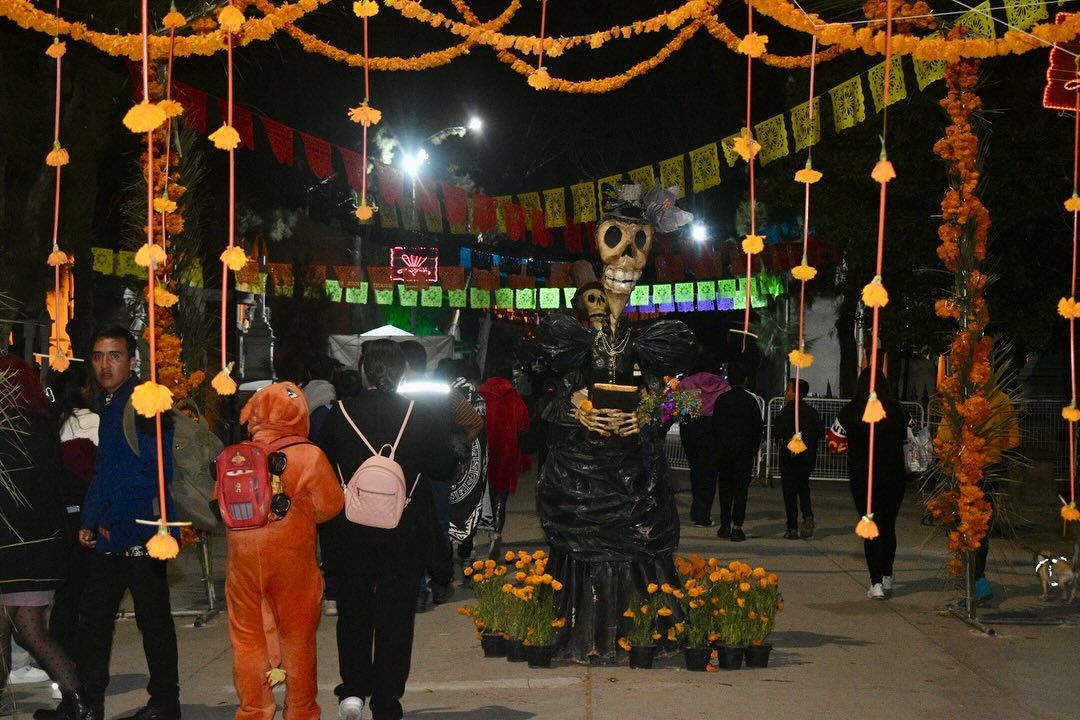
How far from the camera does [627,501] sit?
8.01m

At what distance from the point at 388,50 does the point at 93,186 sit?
814 centimetres

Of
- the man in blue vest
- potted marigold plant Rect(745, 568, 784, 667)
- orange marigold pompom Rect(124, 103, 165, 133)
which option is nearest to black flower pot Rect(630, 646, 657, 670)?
potted marigold plant Rect(745, 568, 784, 667)

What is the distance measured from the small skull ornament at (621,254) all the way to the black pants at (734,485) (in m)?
6.43

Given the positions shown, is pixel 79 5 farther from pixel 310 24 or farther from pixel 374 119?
pixel 374 119

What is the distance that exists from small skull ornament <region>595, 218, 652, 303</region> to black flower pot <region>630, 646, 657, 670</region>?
2131 millimetres

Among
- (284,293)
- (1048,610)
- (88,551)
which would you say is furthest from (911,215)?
(284,293)

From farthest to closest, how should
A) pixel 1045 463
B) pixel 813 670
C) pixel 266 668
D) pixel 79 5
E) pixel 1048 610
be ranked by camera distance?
pixel 1045 463
pixel 79 5
pixel 1048 610
pixel 813 670
pixel 266 668

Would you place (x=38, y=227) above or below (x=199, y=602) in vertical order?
above

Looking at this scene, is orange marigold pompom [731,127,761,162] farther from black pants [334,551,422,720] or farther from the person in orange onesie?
black pants [334,551,422,720]

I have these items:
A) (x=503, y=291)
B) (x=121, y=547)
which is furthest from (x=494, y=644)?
(x=503, y=291)

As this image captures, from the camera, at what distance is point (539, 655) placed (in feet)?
26.0

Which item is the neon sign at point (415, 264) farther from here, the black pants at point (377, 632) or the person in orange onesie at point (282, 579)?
the person in orange onesie at point (282, 579)

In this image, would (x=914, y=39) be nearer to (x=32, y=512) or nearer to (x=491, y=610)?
(x=491, y=610)

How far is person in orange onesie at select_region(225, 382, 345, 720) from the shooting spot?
19.9 ft
